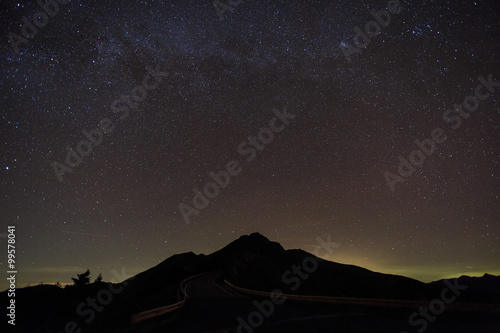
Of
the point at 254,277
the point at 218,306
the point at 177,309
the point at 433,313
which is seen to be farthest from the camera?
the point at 254,277

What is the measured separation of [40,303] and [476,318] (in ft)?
211

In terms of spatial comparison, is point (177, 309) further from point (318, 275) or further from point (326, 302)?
point (318, 275)

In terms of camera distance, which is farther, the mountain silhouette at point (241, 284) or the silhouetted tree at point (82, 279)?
the silhouetted tree at point (82, 279)

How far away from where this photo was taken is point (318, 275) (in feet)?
309

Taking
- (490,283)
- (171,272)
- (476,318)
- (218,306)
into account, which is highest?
(171,272)

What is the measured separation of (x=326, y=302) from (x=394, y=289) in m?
91.2

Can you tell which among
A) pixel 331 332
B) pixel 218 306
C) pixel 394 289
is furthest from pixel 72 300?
pixel 394 289

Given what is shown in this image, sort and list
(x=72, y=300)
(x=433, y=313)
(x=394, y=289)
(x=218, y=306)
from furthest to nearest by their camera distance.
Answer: (x=394, y=289), (x=72, y=300), (x=218, y=306), (x=433, y=313)

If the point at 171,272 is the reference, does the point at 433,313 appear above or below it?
below

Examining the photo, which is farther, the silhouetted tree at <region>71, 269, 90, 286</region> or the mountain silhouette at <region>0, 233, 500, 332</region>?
the silhouetted tree at <region>71, 269, 90, 286</region>

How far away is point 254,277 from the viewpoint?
83.6m

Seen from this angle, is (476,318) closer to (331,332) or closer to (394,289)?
(331,332)

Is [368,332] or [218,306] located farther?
[218,306]

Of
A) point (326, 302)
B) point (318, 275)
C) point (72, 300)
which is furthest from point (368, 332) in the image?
point (318, 275)
